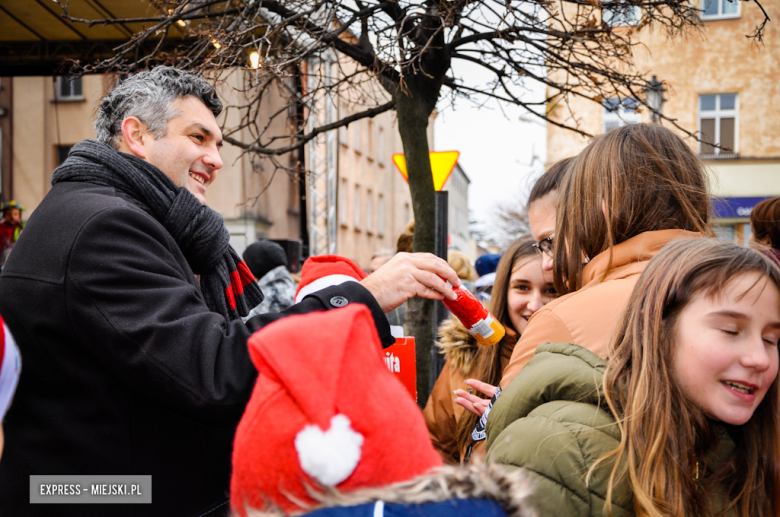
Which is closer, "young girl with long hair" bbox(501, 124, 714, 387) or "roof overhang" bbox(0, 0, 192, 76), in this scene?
"young girl with long hair" bbox(501, 124, 714, 387)

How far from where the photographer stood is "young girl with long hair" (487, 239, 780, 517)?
4.32 feet

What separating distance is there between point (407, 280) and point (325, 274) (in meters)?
0.24

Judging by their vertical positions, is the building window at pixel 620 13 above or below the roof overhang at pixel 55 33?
below

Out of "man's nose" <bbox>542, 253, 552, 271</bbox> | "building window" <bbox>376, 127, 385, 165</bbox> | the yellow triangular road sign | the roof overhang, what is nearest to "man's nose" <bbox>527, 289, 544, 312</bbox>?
"man's nose" <bbox>542, 253, 552, 271</bbox>

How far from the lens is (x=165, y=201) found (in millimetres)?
1716

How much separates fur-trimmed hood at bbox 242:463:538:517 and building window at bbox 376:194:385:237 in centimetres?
2798

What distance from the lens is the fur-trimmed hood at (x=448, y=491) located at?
0.87 metres

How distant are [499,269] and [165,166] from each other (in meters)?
1.80

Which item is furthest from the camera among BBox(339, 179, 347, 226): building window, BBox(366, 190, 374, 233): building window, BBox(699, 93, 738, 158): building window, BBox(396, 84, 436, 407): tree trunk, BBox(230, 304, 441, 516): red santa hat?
BBox(366, 190, 374, 233): building window

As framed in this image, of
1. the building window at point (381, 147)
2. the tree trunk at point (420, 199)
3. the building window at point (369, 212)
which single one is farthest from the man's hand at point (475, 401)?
the building window at point (381, 147)

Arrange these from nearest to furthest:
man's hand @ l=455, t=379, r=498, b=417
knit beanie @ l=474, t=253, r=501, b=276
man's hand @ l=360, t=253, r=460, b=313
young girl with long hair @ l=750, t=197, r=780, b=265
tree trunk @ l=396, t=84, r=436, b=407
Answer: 1. man's hand @ l=360, t=253, r=460, b=313
2. man's hand @ l=455, t=379, r=498, b=417
3. young girl with long hair @ l=750, t=197, r=780, b=265
4. tree trunk @ l=396, t=84, r=436, b=407
5. knit beanie @ l=474, t=253, r=501, b=276

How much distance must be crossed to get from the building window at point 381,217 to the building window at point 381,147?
164 centimetres

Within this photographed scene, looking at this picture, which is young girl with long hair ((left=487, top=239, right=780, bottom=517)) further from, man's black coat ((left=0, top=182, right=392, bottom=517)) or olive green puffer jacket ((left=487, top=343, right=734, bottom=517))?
man's black coat ((left=0, top=182, right=392, bottom=517))

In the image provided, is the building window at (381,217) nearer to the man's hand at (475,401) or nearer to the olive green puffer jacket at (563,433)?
the man's hand at (475,401)
